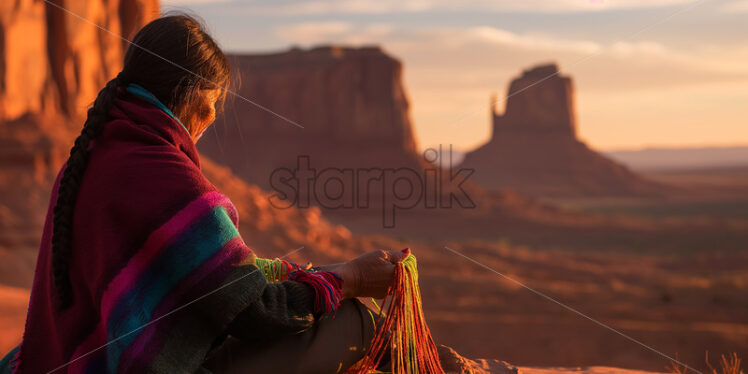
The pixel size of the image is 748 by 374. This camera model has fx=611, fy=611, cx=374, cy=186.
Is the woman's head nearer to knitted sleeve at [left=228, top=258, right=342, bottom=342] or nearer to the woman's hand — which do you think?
knitted sleeve at [left=228, top=258, right=342, bottom=342]

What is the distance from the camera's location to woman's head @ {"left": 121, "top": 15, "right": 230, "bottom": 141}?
180 centimetres

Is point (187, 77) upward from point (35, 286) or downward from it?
upward

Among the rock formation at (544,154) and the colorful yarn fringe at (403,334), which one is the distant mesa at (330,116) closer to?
the rock formation at (544,154)

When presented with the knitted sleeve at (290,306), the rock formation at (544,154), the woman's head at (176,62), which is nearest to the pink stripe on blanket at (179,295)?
the knitted sleeve at (290,306)

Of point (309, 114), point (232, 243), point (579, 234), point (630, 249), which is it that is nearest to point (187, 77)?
point (232, 243)

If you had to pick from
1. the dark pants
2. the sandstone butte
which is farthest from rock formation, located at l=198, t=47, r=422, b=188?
the dark pants

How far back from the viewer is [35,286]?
6.23 feet

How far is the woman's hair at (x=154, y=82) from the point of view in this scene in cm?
172

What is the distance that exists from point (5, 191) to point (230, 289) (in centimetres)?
1209

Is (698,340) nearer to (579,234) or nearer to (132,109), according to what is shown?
(132,109)

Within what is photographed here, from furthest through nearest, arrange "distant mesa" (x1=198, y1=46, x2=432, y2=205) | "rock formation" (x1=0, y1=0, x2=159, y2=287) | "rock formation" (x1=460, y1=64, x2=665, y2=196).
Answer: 1. "rock formation" (x1=460, y1=64, x2=665, y2=196)
2. "distant mesa" (x1=198, y1=46, x2=432, y2=205)
3. "rock formation" (x1=0, y1=0, x2=159, y2=287)

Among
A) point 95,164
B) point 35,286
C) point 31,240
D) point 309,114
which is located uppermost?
Answer: point 309,114

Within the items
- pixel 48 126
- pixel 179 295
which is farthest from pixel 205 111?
pixel 48 126

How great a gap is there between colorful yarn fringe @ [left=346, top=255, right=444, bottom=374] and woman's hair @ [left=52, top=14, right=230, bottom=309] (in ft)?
2.85
